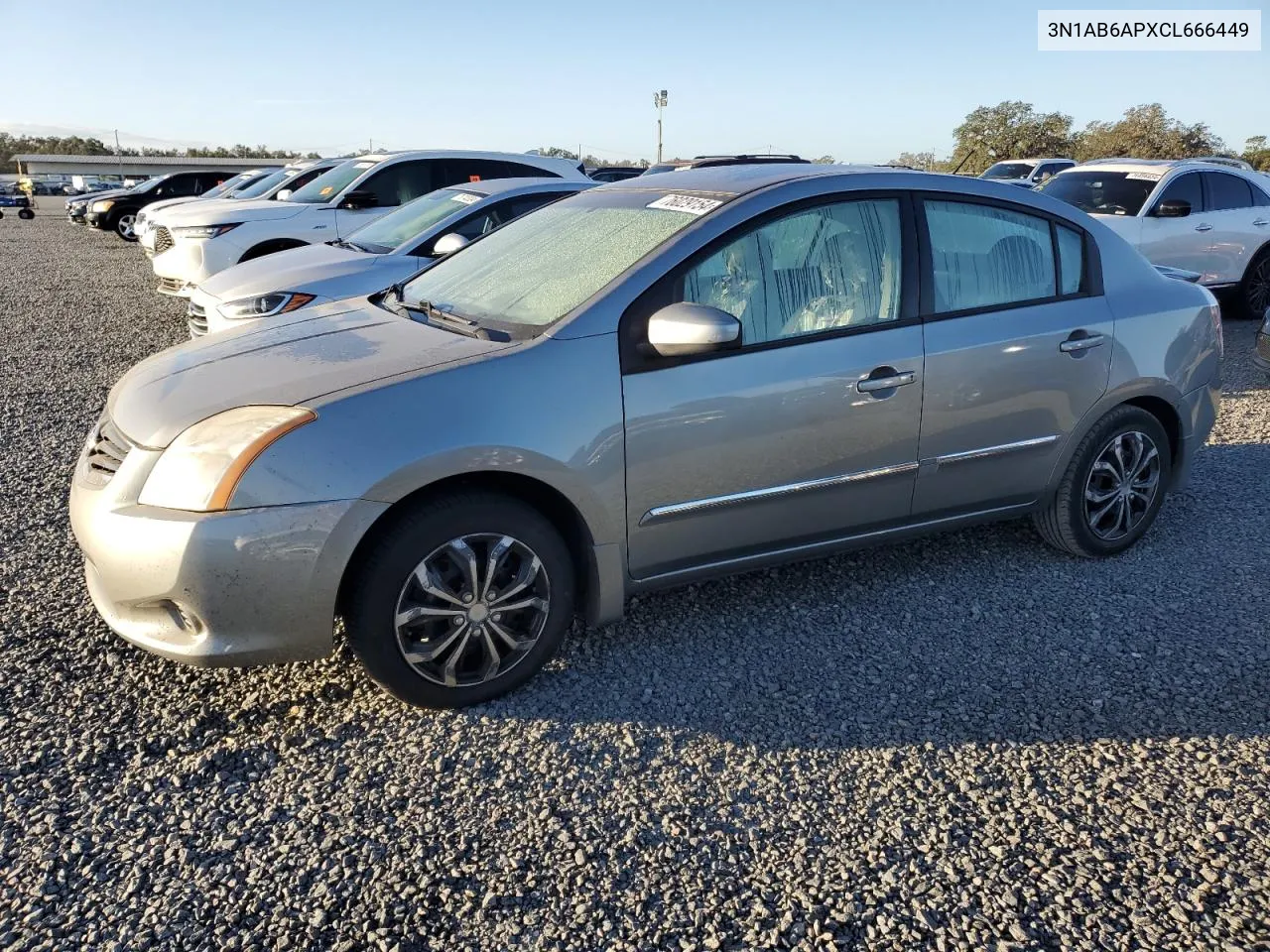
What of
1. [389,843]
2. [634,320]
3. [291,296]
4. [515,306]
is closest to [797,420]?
[634,320]

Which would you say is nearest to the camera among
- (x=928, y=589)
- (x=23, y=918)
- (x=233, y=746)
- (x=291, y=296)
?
(x=23, y=918)

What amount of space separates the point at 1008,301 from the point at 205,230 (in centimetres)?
891

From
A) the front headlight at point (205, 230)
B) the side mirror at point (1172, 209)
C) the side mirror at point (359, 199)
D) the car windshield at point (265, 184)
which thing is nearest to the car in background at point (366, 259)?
the side mirror at point (359, 199)

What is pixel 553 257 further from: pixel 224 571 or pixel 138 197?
pixel 138 197

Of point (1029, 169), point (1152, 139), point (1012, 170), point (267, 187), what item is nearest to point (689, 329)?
point (267, 187)

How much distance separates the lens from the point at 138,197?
23578 mm

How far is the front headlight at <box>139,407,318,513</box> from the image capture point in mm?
2748

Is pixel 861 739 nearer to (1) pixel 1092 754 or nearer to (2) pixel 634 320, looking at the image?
(1) pixel 1092 754

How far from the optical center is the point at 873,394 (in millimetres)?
3512

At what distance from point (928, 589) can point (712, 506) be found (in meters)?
1.23

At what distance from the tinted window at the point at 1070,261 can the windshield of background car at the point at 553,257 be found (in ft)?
5.10

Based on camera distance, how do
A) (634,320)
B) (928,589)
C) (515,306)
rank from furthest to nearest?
(928,589) → (515,306) → (634,320)

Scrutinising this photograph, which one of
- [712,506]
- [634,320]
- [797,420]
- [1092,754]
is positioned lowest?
[1092,754]

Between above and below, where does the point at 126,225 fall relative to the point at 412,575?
above
